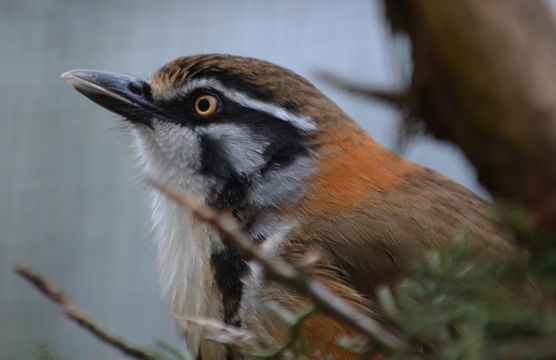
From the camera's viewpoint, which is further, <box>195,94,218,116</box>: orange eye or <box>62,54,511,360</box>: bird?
<box>195,94,218,116</box>: orange eye

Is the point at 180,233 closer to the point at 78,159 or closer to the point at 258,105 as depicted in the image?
the point at 258,105

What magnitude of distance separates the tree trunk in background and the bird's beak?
1852 millimetres

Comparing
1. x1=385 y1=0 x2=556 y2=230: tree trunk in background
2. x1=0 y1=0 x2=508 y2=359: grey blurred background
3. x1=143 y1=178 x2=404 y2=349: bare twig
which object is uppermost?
x1=385 y1=0 x2=556 y2=230: tree trunk in background

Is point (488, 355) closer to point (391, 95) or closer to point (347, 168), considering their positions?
point (391, 95)

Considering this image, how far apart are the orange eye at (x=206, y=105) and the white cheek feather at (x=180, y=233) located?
0.11 meters

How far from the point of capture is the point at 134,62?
8625 millimetres

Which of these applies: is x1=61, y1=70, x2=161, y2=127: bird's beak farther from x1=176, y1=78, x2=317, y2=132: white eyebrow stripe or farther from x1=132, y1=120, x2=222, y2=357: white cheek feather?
x1=176, y1=78, x2=317, y2=132: white eyebrow stripe

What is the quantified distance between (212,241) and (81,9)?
619 centimetres

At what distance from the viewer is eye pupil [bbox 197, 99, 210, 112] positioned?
3.79 metres

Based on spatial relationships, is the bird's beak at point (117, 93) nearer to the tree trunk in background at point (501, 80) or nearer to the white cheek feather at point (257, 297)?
the white cheek feather at point (257, 297)

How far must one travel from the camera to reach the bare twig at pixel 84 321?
6.39 ft

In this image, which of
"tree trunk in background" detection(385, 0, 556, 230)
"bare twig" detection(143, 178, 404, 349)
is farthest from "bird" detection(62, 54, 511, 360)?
"bare twig" detection(143, 178, 404, 349)

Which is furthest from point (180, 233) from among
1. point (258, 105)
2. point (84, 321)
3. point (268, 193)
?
point (84, 321)

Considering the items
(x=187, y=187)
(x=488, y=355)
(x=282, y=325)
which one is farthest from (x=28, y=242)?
(x=488, y=355)
